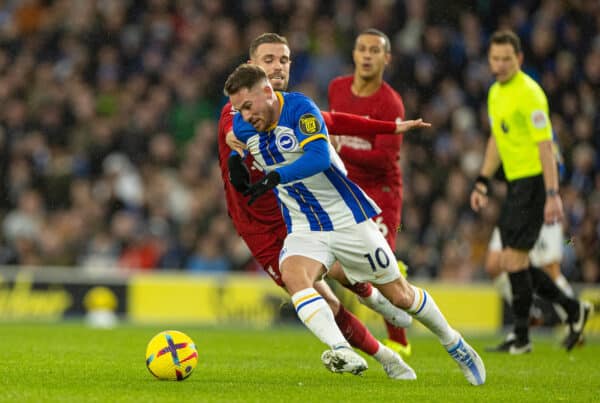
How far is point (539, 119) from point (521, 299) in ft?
5.04

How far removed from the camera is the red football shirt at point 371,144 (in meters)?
8.91

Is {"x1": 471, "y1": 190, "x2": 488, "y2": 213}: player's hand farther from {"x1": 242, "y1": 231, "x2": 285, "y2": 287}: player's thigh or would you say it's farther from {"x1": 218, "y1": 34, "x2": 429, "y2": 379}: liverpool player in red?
{"x1": 242, "y1": 231, "x2": 285, "y2": 287}: player's thigh

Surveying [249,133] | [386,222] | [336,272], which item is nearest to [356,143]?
[386,222]

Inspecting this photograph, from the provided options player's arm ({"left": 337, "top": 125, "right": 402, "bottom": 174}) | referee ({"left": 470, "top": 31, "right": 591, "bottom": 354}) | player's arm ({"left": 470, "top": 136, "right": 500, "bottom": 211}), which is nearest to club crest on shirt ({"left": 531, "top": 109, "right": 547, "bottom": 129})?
referee ({"left": 470, "top": 31, "right": 591, "bottom": 354})

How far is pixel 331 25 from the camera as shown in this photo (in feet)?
61.6

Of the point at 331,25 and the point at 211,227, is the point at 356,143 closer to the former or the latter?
the point at 211,227

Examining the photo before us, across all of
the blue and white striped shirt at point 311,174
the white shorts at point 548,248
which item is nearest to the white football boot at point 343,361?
the blue and white striped shirt at point 311,174

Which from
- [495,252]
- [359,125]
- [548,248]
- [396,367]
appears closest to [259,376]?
[396,367]

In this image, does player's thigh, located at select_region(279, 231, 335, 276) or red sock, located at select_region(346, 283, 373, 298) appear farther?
red sock, located at select_region(346, 283, 373, 298)

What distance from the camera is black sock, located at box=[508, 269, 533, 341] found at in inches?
381

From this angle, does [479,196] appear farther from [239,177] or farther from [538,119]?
[239,177]

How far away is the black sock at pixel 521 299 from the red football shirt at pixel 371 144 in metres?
1.35

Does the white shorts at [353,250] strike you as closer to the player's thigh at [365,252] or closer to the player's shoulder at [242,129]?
the player's thigh at [365,252]

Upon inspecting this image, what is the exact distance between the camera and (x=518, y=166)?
31.5 ft
